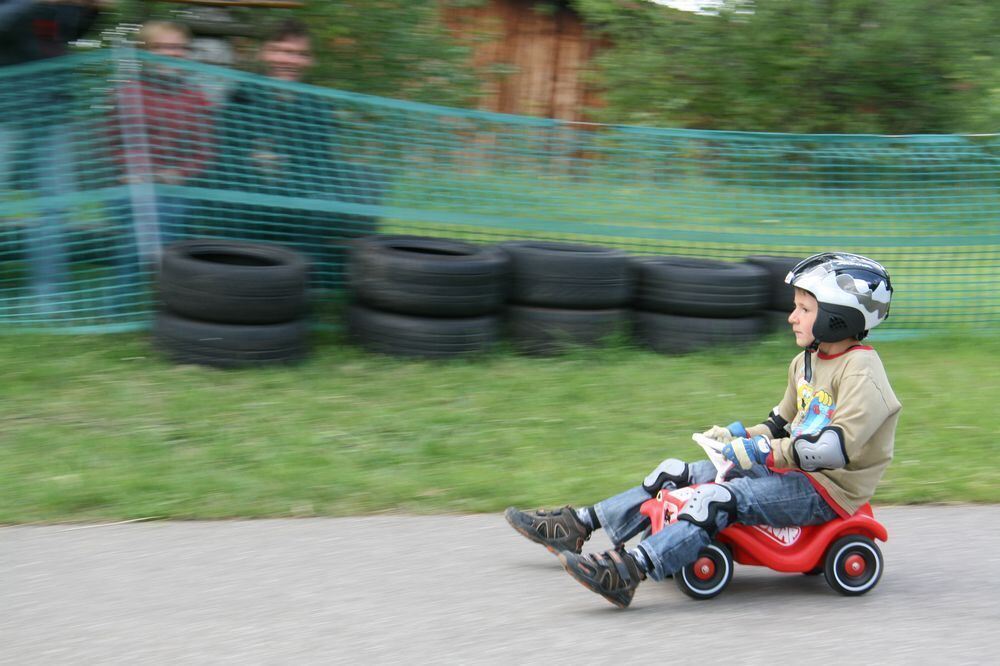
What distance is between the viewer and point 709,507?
375 cm

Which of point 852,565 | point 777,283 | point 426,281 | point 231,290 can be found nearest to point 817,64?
point 777,283

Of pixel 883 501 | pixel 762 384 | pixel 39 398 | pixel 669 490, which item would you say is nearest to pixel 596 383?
pixel 762 384

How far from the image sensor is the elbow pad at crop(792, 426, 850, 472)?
143 inches

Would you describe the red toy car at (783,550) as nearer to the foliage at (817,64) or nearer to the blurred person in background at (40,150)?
the blurred person in background at (40,150)

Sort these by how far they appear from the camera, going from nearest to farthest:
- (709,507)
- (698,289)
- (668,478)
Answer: (709,507)
(668,478)
(698,289)

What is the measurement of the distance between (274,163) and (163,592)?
4064 mm

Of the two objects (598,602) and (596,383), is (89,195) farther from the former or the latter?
(598,602)

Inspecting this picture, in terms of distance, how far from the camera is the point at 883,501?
4.98m

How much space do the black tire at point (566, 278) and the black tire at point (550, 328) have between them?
57 mm

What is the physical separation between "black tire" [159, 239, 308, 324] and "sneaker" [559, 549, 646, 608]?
323 cm

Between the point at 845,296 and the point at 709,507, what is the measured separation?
881 millimetres

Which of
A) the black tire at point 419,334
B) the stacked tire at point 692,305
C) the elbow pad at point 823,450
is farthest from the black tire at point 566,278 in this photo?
the elbow pad at point 823,450

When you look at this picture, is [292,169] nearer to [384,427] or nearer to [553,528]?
[384,427]

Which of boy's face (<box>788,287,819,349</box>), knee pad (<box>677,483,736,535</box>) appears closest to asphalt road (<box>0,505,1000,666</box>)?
knee pad (<box>677,483,736,535</box>)
